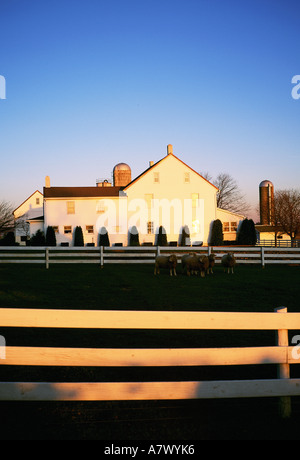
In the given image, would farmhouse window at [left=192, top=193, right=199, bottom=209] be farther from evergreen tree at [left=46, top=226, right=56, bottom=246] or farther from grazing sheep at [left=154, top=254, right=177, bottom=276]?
grazing sheep at [left=154, top=254, right=177, bottom=276]

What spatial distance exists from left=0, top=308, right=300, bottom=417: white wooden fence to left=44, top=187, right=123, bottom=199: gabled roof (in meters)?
40.8

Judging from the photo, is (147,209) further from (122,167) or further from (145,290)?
(145,290)

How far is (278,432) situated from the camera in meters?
3.78

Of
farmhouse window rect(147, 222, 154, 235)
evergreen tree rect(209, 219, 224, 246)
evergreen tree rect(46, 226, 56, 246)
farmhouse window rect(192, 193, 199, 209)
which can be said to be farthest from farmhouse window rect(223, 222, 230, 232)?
evergreen tree rect(46, 226, 56, 246)

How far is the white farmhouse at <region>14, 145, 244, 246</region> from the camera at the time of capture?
43.3 metres

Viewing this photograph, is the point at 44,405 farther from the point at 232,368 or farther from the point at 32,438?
the point at 232,368

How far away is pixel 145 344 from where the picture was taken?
6.98m

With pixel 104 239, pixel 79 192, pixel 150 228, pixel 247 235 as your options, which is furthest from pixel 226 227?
pixel 79 192

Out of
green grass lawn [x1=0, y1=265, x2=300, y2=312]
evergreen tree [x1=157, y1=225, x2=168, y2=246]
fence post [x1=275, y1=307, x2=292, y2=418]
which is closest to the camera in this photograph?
fence post [x1=275, y1=307, x2=292, y2=418]

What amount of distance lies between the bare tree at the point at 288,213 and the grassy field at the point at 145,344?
28961mm

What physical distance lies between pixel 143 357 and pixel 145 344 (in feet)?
10.3

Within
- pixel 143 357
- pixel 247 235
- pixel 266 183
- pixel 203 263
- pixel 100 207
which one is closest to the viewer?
pixel 143 357

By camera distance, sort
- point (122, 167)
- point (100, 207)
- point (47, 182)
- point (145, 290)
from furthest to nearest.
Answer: point (122, 167), point (47, 182), point (100, 207), point (145, 290)
